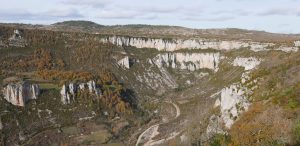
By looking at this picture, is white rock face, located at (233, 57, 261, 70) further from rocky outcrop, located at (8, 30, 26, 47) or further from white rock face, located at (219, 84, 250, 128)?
rocky outcrop, located at (8, 30, 26, 47)

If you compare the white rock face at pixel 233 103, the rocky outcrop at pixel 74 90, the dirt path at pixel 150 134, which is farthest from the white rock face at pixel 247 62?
the rocky outcrop at pixel 74 90

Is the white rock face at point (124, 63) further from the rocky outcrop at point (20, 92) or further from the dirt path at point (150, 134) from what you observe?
the rocky outcrop at point (20, 92)

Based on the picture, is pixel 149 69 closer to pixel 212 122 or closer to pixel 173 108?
pixel 173 108

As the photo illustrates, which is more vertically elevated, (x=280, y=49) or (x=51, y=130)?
(x=280, y=49)

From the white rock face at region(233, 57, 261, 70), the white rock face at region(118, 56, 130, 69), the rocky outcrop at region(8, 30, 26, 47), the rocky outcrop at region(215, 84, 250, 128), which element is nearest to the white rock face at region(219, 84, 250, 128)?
the rocky outcrop at region(215, 84, 250, 128)

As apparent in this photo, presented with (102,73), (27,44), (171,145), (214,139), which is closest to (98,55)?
(102,73)

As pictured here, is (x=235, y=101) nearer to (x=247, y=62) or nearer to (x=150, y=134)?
(x=150, y=134)
